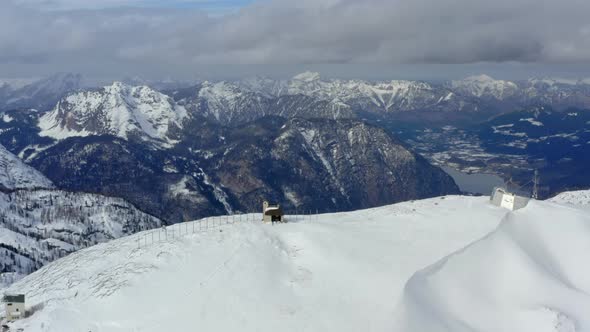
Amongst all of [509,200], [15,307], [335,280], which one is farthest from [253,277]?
[509,200]

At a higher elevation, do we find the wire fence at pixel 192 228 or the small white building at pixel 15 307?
the wire fence at pixel 192 228

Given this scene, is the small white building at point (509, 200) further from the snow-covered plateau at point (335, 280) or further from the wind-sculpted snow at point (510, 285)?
the wind-sculpted snow at point (510, 285)

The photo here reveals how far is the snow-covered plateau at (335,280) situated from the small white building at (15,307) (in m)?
2.60

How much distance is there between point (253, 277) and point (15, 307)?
115ft

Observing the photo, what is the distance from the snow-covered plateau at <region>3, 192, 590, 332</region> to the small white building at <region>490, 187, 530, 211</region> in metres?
7.11

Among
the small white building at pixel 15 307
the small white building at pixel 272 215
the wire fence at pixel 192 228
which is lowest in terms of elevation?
the small white building at pixel 15 307

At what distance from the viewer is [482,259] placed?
Result: 241ft

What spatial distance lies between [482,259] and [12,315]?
73.9m

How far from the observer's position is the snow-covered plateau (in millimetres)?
59188

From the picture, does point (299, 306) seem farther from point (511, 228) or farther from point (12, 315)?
point (511, 228)

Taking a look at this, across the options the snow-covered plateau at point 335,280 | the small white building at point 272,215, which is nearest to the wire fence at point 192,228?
the small white building at point 272,215

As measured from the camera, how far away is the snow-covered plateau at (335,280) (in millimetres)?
59188

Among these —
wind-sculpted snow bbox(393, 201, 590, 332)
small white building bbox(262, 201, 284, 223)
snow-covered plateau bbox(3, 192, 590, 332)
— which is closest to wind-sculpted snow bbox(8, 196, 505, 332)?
snow-covered plateau bbox(3, 192, 590, 332)

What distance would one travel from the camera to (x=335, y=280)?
6800 cm
